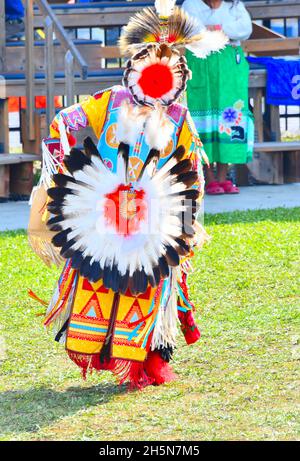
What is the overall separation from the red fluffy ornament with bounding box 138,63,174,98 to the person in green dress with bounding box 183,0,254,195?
515 centimetres

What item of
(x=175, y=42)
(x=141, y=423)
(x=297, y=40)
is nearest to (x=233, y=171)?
(x=297, y=40)

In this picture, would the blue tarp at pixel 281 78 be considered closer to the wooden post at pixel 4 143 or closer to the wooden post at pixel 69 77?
the wooden post at pixel 69 77

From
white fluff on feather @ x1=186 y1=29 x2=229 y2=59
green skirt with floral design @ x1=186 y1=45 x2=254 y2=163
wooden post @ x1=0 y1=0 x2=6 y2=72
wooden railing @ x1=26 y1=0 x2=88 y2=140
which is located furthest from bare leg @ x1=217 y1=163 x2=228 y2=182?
white fluff on feather @ x1=186 y1=29 x2=229 y2=59

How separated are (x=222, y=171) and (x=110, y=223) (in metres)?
5.76

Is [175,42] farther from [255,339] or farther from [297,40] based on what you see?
[297,40]

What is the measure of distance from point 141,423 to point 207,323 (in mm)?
1830

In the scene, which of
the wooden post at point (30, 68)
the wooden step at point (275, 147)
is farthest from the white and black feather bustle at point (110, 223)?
the wooden step at point (275, 147)

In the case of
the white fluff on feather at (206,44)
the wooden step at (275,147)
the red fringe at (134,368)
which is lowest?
the red fringe at (134,368)

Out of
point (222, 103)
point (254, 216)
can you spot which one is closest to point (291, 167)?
point (222, 103)

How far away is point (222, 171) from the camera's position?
1051 cm

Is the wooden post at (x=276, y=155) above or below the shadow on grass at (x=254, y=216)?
above

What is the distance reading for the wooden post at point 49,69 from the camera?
10211 mm

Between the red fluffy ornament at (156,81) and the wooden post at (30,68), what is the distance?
557 cm

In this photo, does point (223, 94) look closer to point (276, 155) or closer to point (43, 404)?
point (276, 155)
